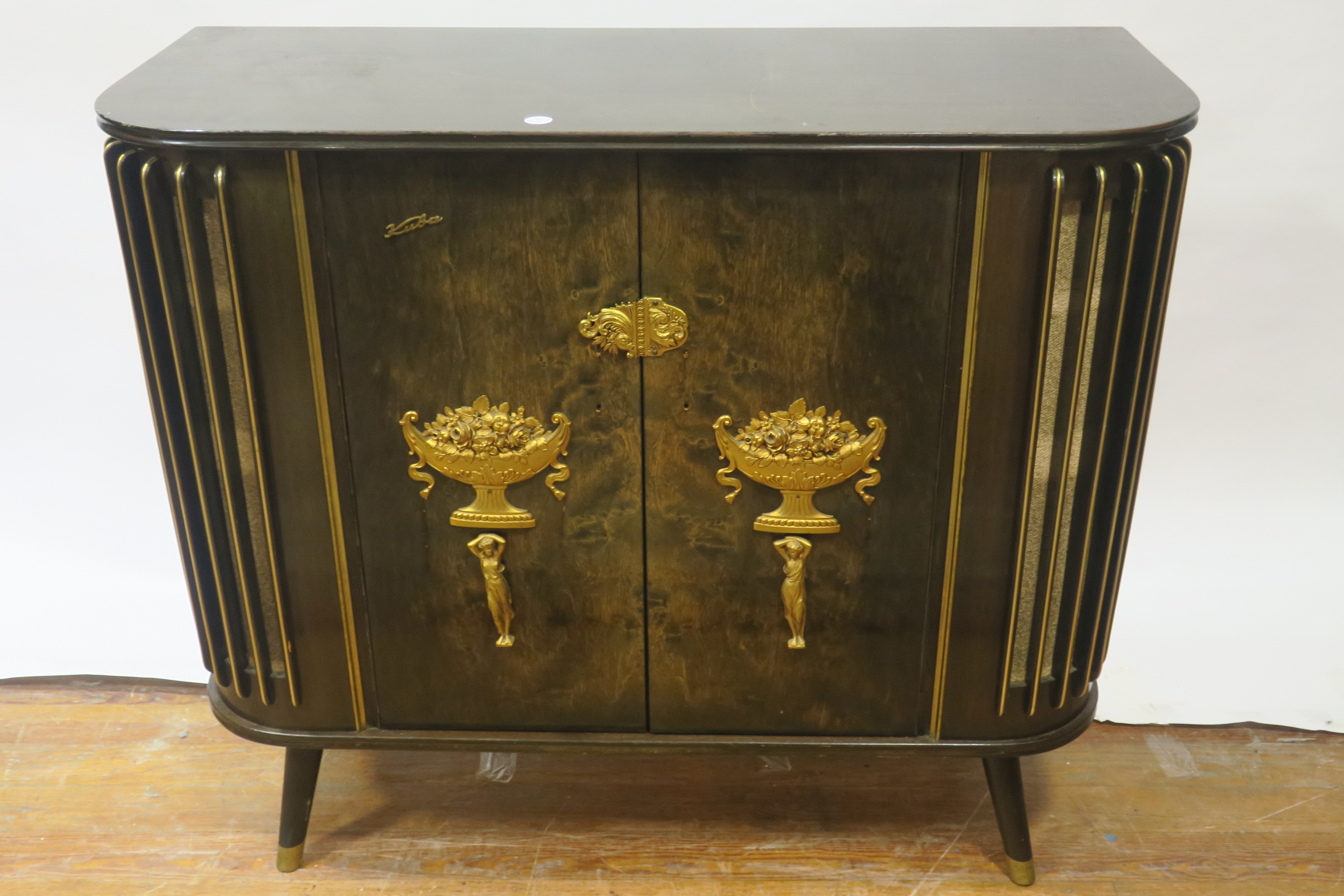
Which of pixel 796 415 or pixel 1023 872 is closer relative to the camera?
pixel 796 415

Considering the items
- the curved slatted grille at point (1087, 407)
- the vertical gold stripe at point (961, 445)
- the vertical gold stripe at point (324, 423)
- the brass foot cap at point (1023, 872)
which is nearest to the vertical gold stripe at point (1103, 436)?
the curved slatted grille at point (1087, 407)

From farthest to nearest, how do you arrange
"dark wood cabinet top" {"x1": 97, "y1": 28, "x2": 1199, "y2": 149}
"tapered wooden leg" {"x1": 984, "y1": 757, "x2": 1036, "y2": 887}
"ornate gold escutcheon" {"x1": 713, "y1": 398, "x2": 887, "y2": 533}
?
"tapered wooden leg" {"x1": 984, "y1": 757, "x2": 1036, "y2": 887} → "ornate gold escutcheon" {"x1": 713, "y1": 398, "x2": 887, "y2": 533} → "dark wood cabinet top" {"x1": 97, "y1": 28, "x2": 1199, "y2": 149}

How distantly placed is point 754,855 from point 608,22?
1268 millimetres

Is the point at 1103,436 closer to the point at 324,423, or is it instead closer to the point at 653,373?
the point at 653,373

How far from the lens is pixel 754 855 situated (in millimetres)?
1932

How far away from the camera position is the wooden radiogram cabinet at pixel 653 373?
1.45 meters

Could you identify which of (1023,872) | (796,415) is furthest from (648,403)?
(1023,872)

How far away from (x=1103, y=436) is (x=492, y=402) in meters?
0.66

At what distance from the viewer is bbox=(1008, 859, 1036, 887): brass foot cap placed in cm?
187

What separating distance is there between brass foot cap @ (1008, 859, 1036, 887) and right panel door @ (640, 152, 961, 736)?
10.7 inches

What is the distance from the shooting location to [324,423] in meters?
1.58

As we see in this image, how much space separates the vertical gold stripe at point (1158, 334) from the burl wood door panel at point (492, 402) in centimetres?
55

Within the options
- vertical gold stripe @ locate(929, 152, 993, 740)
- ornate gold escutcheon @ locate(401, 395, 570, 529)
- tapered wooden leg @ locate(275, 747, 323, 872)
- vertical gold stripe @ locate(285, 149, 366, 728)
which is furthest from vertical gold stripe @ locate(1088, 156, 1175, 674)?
tapered wooden leg @ locate(275, 747, 323, 872)

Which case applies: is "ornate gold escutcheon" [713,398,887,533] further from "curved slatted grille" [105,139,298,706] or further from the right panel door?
"curved slatted grille" [105,139,298,706]
